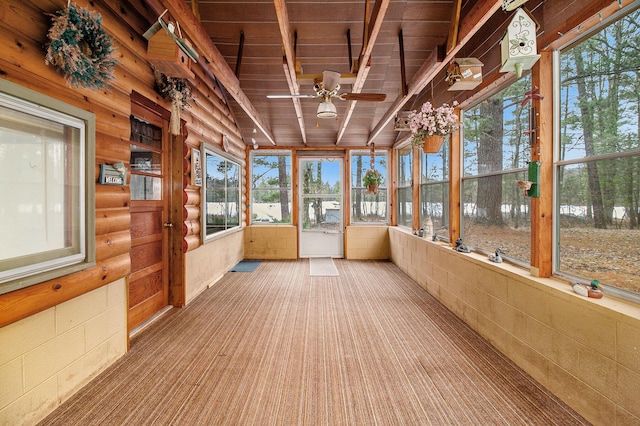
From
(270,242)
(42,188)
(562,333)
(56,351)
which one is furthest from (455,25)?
(270,242)

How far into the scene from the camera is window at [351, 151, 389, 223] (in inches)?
291

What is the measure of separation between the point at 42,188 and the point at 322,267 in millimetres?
5035

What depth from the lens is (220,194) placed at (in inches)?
213

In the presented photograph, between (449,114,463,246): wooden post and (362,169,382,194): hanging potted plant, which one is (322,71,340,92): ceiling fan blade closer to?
(449,114,463,246): wooden post

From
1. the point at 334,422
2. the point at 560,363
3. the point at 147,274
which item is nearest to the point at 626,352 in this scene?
the point at 560,363

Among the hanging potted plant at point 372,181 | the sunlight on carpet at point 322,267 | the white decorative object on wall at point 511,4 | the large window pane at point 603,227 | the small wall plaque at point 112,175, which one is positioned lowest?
the sunlight on carpet at point 322,267

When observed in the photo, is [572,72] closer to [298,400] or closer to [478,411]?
[478,411]

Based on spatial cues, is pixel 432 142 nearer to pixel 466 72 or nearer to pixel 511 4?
pixel 466 72

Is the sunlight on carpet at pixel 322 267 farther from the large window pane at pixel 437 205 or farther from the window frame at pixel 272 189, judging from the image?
the large window pane at pixel 437 205

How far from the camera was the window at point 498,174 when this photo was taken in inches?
111

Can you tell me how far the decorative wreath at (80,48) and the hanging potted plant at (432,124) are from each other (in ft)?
10.4

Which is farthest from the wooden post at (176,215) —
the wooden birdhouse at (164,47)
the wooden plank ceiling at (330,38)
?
the wooden birdhouse at (164,47)

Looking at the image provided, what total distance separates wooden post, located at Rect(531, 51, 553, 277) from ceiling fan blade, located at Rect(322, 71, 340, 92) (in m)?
1.72

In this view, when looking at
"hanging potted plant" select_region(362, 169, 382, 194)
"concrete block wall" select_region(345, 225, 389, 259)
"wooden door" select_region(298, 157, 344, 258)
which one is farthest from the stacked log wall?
"concrete block wall" select_region(345, 225, 389, 259)
